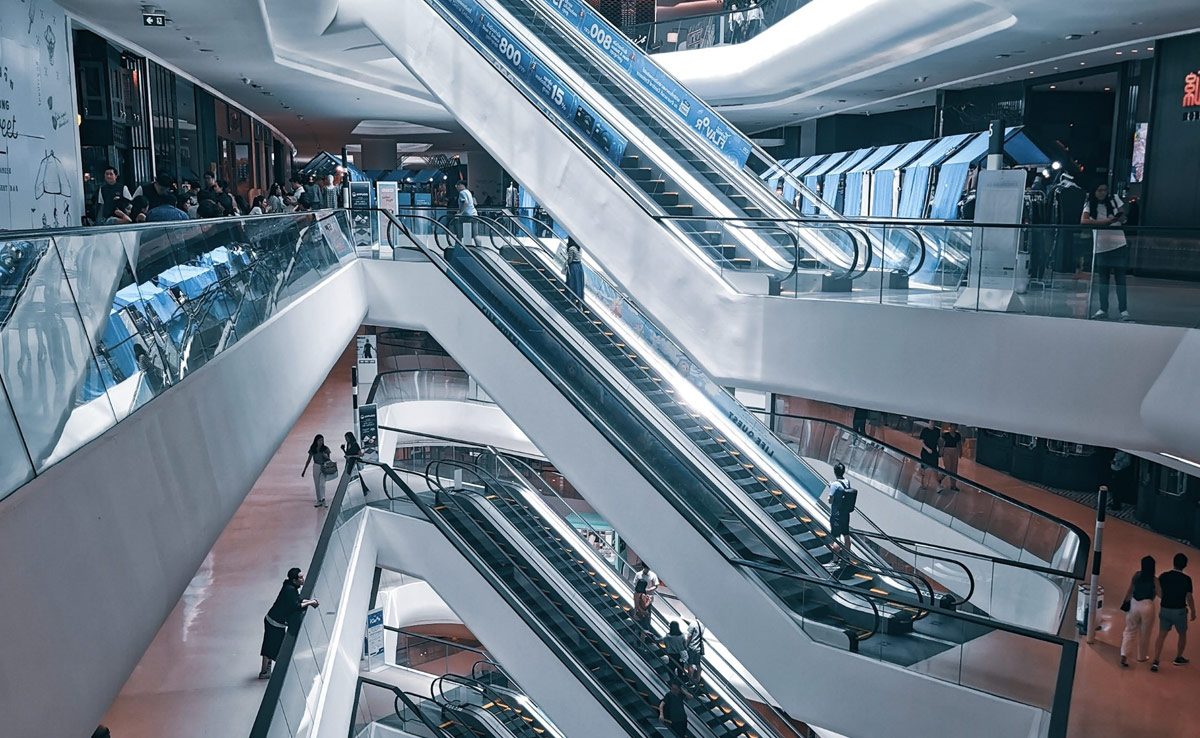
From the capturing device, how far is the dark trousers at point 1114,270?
8000mm

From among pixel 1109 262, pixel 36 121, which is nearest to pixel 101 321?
pixel 1109 262

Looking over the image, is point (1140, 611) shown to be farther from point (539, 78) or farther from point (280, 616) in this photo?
point (539, 78)

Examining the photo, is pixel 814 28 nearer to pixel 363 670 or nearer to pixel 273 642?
pixel 273 642

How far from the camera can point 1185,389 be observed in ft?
25.1

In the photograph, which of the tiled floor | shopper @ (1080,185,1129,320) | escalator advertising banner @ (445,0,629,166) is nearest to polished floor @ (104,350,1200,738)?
the tiled floor

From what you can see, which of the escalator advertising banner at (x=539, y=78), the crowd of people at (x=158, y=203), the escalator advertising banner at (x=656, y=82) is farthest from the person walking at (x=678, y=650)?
the crowd of people at (x=158, y=203)

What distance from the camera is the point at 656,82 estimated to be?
660 inches

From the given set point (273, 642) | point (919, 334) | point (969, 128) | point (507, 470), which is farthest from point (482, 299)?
point (969, 128)

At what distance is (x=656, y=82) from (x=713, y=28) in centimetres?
686

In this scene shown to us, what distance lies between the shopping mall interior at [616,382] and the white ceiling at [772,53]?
0.14m

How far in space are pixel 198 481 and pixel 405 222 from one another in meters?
11.2

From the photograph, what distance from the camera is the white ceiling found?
12.6 metres

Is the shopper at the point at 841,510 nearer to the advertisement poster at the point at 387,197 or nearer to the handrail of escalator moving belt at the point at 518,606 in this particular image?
the handrail of escalator moving belt at the point at 518,606

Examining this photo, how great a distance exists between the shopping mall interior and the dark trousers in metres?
0.04
